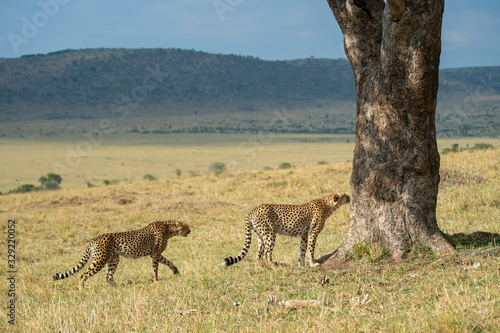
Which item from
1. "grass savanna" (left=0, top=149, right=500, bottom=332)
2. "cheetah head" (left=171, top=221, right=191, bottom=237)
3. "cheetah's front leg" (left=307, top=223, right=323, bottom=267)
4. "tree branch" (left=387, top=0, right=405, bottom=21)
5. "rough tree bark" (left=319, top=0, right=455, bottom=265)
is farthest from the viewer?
"cheetah head" (left=171, top=221, right=191, bottom=237)

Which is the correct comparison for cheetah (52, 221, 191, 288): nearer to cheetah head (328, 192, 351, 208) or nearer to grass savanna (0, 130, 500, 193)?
cheetah head (328, 192, 351, 208)

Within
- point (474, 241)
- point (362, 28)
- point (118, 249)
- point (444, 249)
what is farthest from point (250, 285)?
point (362, 28)

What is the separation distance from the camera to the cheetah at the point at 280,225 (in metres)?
6.33

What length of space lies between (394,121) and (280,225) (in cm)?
190

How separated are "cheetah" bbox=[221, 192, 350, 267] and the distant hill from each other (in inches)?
2448

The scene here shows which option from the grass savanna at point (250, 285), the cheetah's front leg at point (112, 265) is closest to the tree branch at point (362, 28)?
the grass savanna at point (250, 285)

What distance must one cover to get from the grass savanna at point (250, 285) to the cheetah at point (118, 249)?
21 cm

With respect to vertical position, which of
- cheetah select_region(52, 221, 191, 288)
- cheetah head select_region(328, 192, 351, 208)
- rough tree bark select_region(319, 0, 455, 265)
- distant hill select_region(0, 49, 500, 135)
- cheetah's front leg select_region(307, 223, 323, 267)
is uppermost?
distant hill select_region(0, 49, 500, 135)

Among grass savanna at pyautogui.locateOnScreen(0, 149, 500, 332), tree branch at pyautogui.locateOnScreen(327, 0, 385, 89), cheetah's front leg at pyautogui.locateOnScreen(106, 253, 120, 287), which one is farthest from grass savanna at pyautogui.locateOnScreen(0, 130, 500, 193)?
tree branch at pyautogui.locateOnScreen(327, 0, 385, 89)

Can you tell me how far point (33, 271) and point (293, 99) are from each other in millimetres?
87162

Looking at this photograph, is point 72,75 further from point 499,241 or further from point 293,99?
point 499,241

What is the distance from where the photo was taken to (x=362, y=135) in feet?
19.2

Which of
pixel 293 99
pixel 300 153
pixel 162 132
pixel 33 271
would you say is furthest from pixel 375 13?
pixel 293 99

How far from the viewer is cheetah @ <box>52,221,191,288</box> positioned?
259 inches
